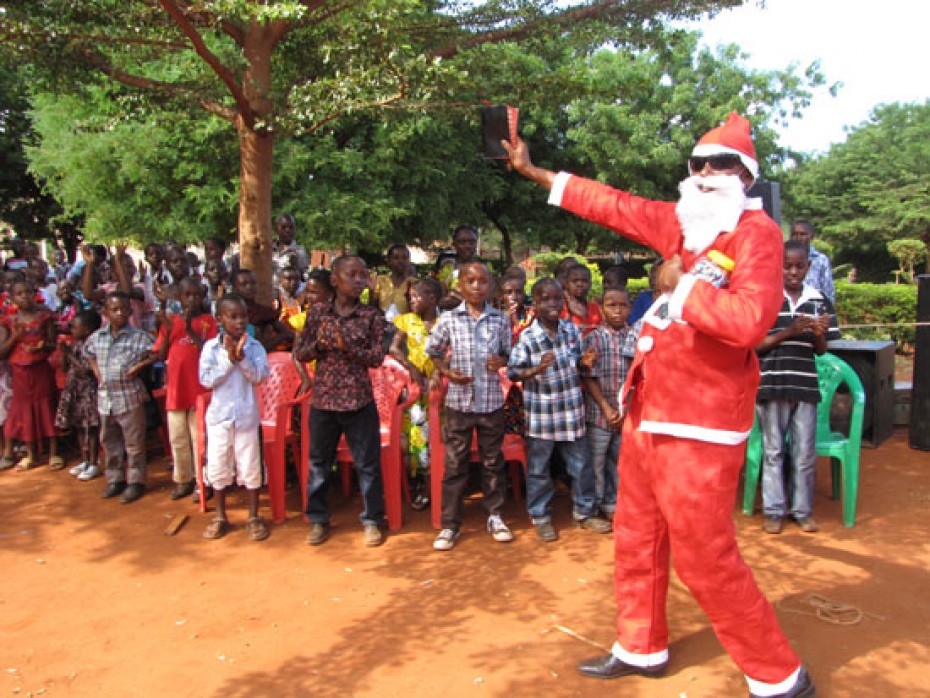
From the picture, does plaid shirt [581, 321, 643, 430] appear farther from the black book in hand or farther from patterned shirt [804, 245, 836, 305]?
patterned shirt [804, 245, 836, 305]

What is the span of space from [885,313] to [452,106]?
10.2 metres

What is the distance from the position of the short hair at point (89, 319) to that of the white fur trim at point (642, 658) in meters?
4.97

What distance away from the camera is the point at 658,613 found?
3.21 metres

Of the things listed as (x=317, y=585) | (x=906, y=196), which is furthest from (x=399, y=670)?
(x=906, y=196)

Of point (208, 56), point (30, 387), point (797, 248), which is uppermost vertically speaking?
point (208, 56)

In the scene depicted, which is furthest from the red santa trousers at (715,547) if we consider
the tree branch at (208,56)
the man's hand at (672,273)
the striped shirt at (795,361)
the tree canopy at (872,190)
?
the tree canopy at (872,190)

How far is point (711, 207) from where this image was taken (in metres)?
2.88

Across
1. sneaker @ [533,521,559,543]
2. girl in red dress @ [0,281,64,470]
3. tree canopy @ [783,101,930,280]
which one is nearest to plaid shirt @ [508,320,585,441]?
sneaker @ [533,521,559,543]

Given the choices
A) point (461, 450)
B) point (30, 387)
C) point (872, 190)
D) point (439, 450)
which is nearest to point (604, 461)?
point (461, 450)

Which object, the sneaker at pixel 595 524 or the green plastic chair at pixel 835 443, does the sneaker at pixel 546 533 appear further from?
the green plastic chair at pixel 835 443

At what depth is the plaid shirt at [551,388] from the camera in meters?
4.75

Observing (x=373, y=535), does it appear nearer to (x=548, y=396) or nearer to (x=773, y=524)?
(x=548, y=396)

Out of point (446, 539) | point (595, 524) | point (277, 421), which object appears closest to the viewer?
point (446, 539)

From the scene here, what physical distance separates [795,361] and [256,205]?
4334 mm
